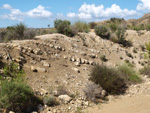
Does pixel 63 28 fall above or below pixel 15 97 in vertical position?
above

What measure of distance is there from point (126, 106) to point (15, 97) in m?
4.40

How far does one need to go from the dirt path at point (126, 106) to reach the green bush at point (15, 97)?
2.25 metres

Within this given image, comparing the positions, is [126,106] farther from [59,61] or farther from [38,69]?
[59,61]

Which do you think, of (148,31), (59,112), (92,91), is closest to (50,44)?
(92,91)

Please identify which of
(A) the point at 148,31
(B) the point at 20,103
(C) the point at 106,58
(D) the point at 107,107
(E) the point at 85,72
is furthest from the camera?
(A) the point at 148,31

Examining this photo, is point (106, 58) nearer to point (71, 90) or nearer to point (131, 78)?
point (131, 78)

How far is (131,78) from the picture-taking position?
9672 millimetres

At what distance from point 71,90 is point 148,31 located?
16.3 metres

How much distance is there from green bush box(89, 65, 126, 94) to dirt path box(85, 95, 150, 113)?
2.38 ft

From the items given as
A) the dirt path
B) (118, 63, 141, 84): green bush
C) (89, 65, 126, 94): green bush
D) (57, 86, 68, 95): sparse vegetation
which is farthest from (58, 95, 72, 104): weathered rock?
(118, 63, 141, 84): green bush

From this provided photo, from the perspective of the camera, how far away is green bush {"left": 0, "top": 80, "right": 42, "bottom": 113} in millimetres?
4988

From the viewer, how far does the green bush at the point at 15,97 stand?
4.99 meters

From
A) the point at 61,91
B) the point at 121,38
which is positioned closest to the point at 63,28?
the point at 121,38

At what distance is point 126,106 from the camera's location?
658 cm
